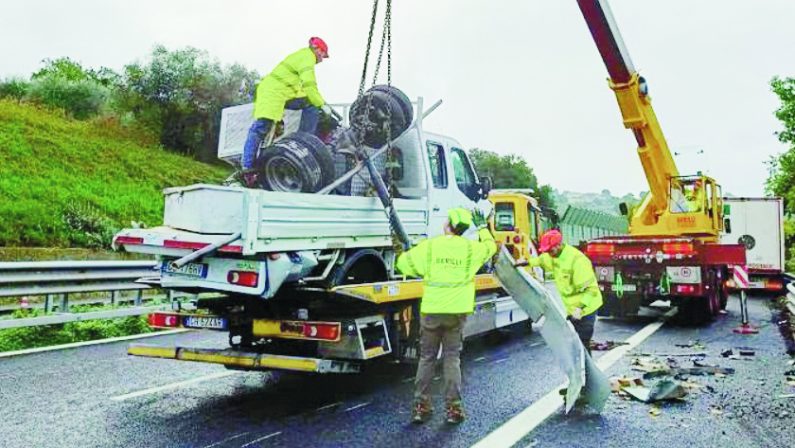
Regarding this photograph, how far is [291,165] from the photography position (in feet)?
22.0

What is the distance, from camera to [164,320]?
6.50 meters

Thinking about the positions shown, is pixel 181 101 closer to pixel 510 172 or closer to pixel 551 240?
pixel 551 240

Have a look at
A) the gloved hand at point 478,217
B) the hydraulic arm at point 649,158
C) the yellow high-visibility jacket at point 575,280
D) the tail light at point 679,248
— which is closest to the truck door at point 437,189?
the gloved hand at point 478,217

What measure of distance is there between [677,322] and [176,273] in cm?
926

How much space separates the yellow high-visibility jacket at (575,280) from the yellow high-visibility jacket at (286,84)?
2954mm

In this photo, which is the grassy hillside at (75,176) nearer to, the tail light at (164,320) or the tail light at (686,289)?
the tail light at (164,320)

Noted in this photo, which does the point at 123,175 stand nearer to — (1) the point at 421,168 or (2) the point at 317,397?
(1) the point at 421,168

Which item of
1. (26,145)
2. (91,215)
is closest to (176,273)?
(91,215)

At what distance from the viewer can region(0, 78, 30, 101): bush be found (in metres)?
27.3

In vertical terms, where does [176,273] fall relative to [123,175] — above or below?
below

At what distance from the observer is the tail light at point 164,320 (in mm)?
6469

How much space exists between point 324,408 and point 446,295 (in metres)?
1.39

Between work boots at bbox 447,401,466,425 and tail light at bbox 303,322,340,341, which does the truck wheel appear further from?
work boots at bbox 447,401,466,425

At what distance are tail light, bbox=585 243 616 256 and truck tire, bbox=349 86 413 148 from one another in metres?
5.71
